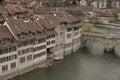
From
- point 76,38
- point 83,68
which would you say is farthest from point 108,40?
point 83,68

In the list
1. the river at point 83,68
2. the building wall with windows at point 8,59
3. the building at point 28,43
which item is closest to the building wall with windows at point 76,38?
the river at point 83,68

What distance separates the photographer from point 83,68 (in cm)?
7375

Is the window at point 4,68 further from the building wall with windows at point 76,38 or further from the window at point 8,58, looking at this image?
the building wall with windows at point 76,38

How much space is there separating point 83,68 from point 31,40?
14.9m

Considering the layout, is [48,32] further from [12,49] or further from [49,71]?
[12,49]

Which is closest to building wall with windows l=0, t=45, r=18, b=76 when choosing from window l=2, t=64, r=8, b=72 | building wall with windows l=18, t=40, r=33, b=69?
window l=2, t=64, r=8, b=72

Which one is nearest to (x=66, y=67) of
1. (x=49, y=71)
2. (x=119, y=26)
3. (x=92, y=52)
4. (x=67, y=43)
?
(x=49, y=71)

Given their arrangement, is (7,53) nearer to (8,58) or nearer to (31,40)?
(8,58)

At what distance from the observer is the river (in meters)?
66.1

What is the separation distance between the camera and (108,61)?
8038cm

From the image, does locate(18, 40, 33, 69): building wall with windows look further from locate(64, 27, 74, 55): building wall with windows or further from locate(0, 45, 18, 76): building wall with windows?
locate(64, 27, 74, 55): building wall with windows

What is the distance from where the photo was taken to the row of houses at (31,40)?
6116 centimetres

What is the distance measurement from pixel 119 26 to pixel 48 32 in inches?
2914

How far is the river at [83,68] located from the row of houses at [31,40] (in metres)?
2.19
